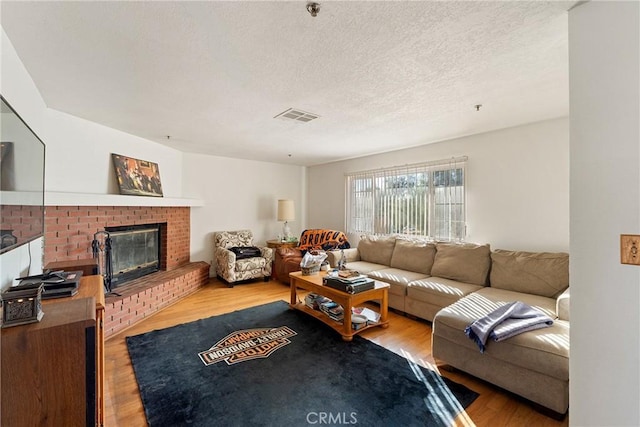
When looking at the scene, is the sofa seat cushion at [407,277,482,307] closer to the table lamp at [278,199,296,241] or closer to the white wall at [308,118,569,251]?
the white wall at [308,118,569,251]

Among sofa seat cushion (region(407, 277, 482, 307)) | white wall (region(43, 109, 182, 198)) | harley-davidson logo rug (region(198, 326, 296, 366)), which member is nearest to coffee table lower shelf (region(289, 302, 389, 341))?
harley-davidson logo rug (region(198, 326, 296, 366))

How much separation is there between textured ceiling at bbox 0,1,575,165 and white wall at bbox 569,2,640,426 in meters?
0.27

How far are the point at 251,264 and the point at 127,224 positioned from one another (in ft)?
6.05

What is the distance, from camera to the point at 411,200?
4141 mm

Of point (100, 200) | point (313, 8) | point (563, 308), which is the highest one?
point (313, 8)

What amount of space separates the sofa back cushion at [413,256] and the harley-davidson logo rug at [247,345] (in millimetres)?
1844

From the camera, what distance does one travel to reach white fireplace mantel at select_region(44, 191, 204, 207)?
95.9 inches

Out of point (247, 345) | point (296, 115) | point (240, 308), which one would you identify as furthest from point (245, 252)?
point (296, 115)

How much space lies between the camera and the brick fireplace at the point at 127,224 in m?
2.63

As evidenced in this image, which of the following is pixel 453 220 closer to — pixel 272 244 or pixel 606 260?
pixel 606 260

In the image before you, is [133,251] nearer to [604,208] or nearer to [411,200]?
[411,200]

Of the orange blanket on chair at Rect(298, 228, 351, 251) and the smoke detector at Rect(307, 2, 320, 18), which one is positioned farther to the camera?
the orange blanket on chair at Rect(298, 228, 351, 251)

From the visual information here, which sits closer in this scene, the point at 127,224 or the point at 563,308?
the point at 563,308

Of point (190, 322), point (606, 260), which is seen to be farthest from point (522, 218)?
point (190, 322)
